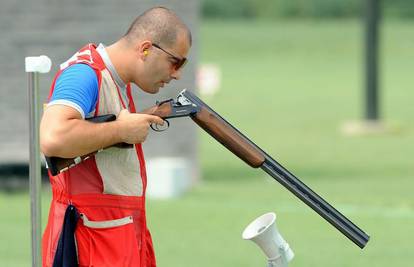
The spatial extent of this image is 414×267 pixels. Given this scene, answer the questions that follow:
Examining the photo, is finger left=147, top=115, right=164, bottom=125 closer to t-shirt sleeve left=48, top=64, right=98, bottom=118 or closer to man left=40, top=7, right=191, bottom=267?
man left=40, top=7, right=191, bottom=267

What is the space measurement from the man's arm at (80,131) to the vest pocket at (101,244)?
39 cm

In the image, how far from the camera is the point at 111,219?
16.2 ft

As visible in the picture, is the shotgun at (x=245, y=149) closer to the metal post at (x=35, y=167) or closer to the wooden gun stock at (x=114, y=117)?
the wooden gun stock at (x=114, y=117)

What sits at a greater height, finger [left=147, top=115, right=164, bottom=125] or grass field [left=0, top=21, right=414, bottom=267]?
finger [left=147, top=115, right=164, bottom=125]

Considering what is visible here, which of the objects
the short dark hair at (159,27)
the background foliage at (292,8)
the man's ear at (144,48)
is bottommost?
the background foliage at (292,8)

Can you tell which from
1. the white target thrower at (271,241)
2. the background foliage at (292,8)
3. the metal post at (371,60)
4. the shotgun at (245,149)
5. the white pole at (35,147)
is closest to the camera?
the white pole at (35,147)

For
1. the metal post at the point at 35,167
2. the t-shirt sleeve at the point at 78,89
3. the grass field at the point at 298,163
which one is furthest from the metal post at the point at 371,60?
the metal post at the point at 35,167

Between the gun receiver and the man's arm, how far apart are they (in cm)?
24

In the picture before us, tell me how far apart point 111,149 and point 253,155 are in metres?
0.55

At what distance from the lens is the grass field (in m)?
10.3

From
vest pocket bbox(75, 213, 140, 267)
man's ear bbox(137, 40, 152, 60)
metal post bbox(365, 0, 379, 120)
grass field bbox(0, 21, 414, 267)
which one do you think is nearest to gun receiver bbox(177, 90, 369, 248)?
man's ear bbox(137, 40, 152, 60)

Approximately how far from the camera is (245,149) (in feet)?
16.2

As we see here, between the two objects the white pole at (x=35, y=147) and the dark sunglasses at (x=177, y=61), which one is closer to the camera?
the white pole at (x=35, y=147)

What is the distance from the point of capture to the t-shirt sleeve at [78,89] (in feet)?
15.1
